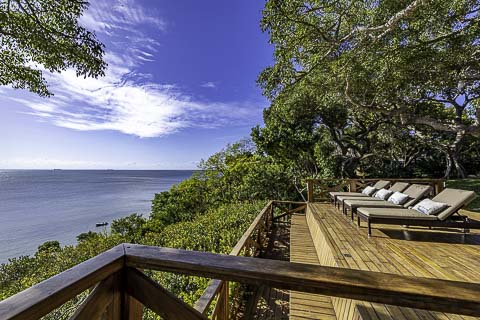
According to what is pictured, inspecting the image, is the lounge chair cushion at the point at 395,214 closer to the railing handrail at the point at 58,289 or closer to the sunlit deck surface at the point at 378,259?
the sunlit deck surface at the point at 378,259

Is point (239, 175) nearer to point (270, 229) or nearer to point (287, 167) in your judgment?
point (287, 167)

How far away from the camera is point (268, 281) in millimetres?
802

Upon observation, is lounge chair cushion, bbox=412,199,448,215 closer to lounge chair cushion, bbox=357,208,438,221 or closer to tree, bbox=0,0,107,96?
lounge chair cushion, bbox=357,208,438,221

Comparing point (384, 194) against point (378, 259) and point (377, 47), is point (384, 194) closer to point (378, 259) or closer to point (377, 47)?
point (378, 259)

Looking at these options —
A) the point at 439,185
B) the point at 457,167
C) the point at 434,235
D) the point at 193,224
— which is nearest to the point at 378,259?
the point at 434,235

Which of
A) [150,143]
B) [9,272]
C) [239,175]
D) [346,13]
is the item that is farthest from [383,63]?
[150,143]

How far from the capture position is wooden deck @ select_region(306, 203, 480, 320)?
2072 mm

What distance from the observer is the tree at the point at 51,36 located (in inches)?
154

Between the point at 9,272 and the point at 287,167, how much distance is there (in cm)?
1234

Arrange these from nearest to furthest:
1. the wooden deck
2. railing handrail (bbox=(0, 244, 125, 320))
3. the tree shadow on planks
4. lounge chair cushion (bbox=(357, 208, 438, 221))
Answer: railing handrail (bbox=(0, 244, 125, 320)), the wooden deck, the tree shadow on planks, lounge chair cushion (bbox=(357, 208, 438, 221))

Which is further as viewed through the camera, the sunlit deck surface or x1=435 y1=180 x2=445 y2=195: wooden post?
x1=435 y1=180 x2=445 y2=195: wooden post

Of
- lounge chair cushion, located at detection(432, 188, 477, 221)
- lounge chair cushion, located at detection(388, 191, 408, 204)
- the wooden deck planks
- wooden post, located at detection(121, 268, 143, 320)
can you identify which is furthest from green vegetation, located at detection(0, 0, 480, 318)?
lounge chair cushion, located at detection(432, 188, 477, 221)

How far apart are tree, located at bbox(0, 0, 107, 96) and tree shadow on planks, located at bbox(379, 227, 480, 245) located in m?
6.33

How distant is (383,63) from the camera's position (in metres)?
6.26
